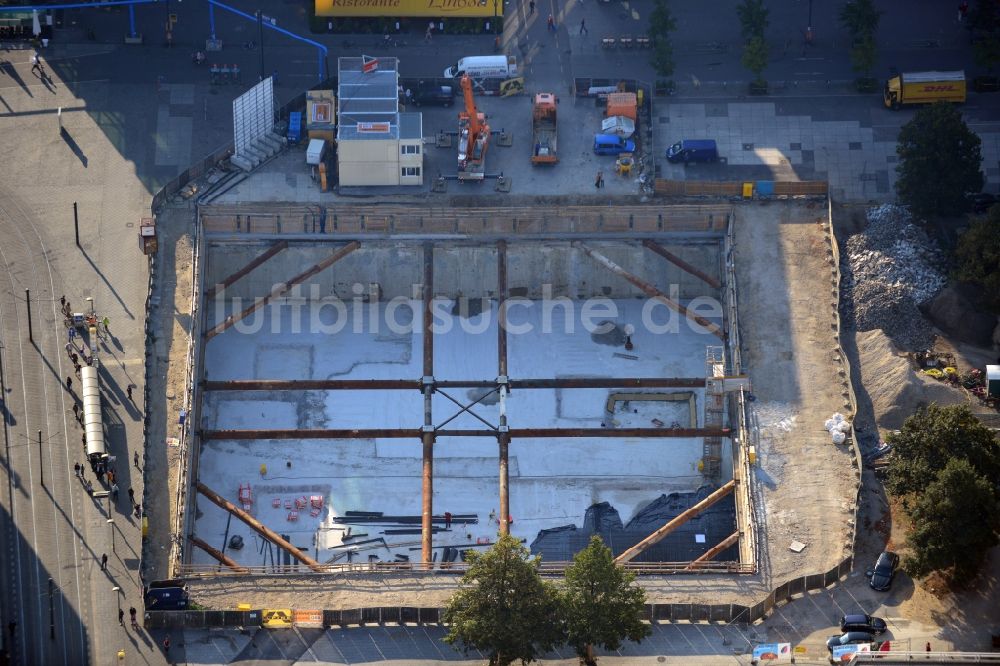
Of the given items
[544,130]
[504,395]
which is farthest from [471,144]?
[504,395]

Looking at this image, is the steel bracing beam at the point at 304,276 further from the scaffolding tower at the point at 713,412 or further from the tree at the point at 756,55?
the tree at the point at 756,55

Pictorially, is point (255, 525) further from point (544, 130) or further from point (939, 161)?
point (939, 161)

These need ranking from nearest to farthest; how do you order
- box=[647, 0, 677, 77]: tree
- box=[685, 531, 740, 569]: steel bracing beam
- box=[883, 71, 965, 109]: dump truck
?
box=[685, 531, 740, 569]: steel bracing beam, box=[883, 71, 965, 109]: dump truck, box=[647, 0, 677, 77]: tree

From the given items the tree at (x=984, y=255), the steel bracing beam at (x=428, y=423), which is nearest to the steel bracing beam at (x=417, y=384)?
the steel bracing beam at (x=428, y=423)

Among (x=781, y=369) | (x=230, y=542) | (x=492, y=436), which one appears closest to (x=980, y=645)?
(x=781, y=369)

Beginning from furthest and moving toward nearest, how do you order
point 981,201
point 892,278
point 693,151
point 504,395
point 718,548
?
point 693,151
point 981,201
point 504,395
point 892,278
point 718,548

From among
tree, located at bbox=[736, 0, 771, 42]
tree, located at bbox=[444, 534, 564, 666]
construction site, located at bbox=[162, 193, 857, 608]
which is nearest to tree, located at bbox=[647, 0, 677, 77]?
tree, located at bbox=[736, 0, 771, 42]

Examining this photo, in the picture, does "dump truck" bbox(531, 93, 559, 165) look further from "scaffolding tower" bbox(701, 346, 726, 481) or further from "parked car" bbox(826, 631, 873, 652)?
"parked car" bbox(826, 631, 873, 652)
